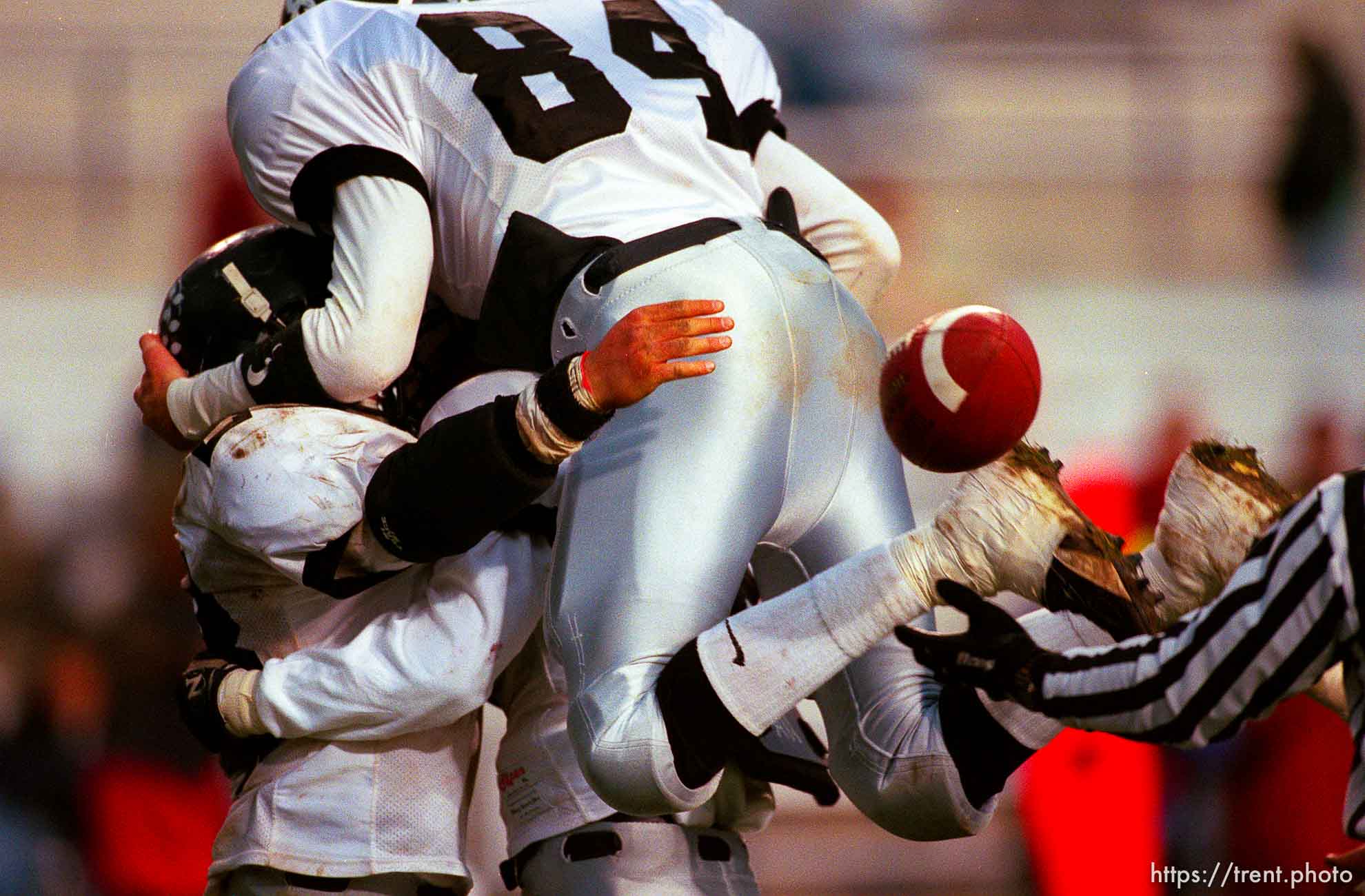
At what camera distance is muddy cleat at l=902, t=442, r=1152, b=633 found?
6.66ft

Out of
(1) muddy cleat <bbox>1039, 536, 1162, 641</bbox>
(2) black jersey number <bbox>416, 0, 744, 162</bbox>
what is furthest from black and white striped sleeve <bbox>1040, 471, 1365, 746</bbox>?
(2) black jersey number <bbox>416, 0, 744, 162</bbox>

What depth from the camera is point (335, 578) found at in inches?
93.7

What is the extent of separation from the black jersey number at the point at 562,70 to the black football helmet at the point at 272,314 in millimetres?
381

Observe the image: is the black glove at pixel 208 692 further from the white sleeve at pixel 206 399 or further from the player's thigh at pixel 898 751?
the player's thigh at pixel 898 751

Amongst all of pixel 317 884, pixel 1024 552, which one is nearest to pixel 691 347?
pixel 1024 552

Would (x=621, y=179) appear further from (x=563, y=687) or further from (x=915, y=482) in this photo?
(x=915, y=482)

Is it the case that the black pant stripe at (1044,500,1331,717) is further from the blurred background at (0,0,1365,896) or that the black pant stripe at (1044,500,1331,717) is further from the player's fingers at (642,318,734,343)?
the blurred background at (0,0,1365,896)

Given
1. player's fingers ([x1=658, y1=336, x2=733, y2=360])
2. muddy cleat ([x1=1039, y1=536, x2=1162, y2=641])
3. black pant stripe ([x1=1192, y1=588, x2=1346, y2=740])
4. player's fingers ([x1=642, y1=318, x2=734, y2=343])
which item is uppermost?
player's fingers ([x1=642, y1=318, x2=734, y2=343])

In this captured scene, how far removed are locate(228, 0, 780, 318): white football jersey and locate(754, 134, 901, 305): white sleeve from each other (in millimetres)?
184

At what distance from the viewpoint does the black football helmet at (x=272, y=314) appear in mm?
2654

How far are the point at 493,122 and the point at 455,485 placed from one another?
0.51 meters

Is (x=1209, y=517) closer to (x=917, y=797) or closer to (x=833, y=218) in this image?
(x=917, y=797)

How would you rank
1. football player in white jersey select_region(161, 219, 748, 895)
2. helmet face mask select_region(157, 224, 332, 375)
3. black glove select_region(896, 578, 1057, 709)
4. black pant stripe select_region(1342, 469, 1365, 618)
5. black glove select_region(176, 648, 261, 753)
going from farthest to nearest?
helmet face mask select_region(157, 224, 332, 375), black glove select_region(176, 648, 261, 753), football player in white jersey select_region(161, 219, 748, 895), black glove select_region(896, 578, 1057, 709), black pant stripe select_region(1342, 469, 1365, 618)

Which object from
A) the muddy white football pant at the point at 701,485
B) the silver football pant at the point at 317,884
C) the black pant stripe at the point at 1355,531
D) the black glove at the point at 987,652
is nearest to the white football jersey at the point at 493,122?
the muddy white football pant at the point at 701,485
